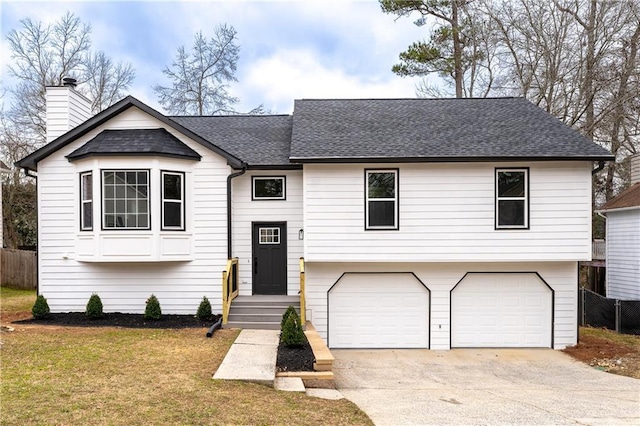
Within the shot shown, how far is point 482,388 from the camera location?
8211mm

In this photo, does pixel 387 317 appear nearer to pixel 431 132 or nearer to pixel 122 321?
pixel 431 132

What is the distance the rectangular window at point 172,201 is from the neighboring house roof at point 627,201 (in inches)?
565

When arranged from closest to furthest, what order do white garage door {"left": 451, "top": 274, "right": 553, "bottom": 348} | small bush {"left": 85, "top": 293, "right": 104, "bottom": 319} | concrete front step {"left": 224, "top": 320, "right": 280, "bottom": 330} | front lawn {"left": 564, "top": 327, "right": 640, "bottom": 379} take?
front lawn {"left": 564, "top": 327, "right": 640, "bottom": 379} < concrete front step {"left": 224, "top": 320, "right": 280, "bottom": 330} < small bush {"left": 85, "top": 293, "right": 104, "bottom": 319} < white garage door {"left": 451, "top": 274, "right": 553, "bottom": 348}

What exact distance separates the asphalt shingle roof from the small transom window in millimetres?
1844

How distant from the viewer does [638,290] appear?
14484 mm

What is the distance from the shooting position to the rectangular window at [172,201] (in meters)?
11.1

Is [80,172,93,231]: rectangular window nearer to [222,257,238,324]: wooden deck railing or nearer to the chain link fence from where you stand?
[222,257,238,324]: wooden deck railing

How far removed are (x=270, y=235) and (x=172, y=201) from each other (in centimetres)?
277

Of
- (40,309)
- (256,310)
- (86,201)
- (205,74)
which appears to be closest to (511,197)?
(256,310)

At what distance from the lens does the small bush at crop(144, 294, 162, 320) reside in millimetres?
10938

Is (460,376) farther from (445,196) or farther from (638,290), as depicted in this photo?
(638,290)

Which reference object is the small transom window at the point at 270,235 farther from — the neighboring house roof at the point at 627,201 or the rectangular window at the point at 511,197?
the neighboring house roof at the point at 627,201

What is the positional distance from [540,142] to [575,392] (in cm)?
620

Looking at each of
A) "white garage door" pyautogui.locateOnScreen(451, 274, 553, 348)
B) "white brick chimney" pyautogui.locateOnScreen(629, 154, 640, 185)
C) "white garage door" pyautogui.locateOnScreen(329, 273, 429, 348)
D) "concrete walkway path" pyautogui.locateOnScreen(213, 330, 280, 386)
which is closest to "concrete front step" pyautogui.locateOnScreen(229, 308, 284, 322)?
"concrete walkway path" pyautogui.locateOnScreen(213, 330, 280, 386)
